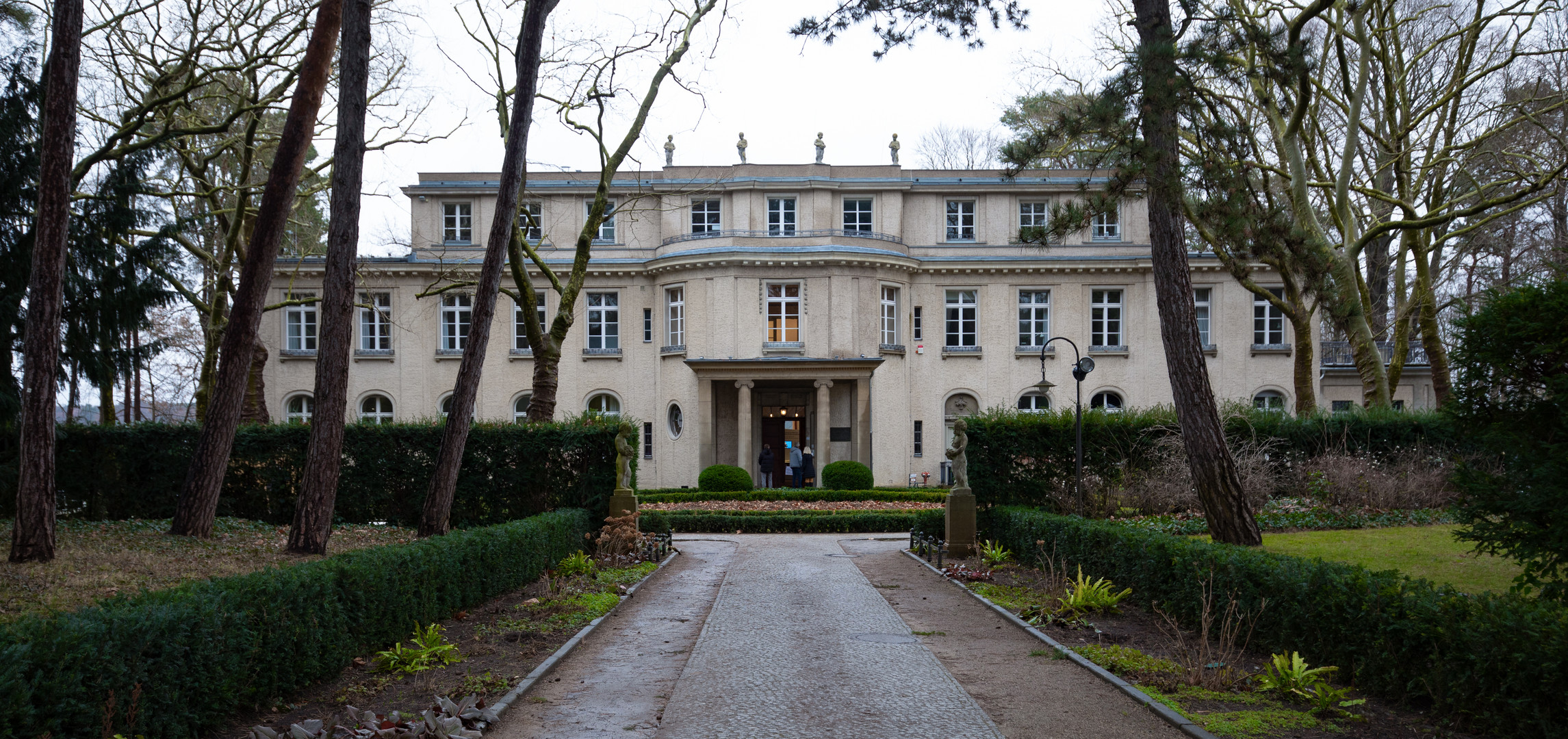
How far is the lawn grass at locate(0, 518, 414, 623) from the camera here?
8.26 metres

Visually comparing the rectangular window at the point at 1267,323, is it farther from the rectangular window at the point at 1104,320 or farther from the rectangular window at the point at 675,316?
the rectangular window at the point at 675,316

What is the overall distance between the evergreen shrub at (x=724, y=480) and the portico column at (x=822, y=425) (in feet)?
10.7

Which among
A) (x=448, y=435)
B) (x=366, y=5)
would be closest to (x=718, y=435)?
(x=448, y=435)

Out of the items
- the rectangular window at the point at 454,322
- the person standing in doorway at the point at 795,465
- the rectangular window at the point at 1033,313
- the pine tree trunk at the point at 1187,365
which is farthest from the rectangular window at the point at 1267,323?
the rectangular window at the point at 454,322

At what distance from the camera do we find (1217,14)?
10.7 metres

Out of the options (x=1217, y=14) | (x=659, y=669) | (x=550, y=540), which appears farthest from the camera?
(x=550, y=540)

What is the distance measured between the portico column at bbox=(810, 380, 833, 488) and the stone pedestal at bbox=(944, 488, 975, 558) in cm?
1411

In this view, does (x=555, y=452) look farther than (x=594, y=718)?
Yes

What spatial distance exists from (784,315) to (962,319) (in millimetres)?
6482

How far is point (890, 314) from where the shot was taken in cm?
3416

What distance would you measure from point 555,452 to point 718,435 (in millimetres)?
16289

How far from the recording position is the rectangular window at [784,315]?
33.1 meters

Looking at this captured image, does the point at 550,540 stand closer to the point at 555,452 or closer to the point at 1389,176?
the point at 555,452

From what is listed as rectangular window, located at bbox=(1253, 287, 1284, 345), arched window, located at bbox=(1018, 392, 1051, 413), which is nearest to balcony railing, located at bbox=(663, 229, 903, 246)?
arched window, located at bbox=(1018, 392, 1051, 413)
